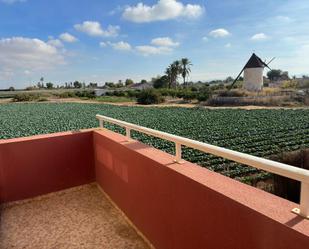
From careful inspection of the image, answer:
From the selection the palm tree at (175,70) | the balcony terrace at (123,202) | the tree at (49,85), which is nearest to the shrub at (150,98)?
the palm tree at (175,70)

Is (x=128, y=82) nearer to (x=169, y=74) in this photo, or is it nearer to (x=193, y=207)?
(x=169, y=74)

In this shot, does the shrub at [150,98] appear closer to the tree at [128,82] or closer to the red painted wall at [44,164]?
the red painted wall at [44,164]

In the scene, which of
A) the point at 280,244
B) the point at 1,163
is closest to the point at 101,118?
the point at 1,163

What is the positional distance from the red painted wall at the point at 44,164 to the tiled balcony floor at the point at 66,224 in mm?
166

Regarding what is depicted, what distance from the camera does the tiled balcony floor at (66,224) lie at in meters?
2.59

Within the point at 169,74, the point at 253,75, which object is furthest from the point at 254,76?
the point at 169,74

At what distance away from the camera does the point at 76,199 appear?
3.56m

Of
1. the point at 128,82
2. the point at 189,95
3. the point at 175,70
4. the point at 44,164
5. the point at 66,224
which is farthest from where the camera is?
the point at 128,82

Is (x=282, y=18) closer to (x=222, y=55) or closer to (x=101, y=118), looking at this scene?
(x=101, y=118)

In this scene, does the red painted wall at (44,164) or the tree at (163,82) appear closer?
the red painted wall at (44,164)

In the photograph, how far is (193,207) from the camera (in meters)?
1.67

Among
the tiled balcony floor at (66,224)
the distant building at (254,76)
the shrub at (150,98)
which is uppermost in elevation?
the distant building at (254,76)

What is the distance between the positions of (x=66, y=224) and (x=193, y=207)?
190cm

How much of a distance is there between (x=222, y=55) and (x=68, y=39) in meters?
22.1
